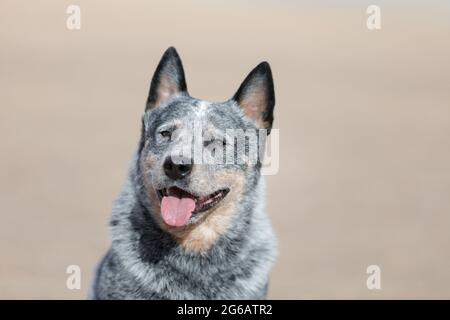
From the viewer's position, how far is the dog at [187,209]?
4.70 m

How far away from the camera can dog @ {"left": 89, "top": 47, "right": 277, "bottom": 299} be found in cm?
470

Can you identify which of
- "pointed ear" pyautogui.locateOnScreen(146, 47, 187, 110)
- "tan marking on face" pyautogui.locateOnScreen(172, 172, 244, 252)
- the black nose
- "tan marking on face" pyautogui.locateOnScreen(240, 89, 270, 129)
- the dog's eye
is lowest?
"tan marking on face" pyautogui.locateOnScreen(172, 172, 244, 252)

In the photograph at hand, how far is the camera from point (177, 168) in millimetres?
4621

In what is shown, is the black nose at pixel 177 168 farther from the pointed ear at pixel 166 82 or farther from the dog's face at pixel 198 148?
the pointed ear at pixel 166 82

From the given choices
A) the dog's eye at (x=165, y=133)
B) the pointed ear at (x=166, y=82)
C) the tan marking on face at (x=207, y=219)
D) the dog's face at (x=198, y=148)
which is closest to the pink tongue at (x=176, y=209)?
the dog's face at (x=198, y=148)

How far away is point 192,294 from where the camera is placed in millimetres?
4754

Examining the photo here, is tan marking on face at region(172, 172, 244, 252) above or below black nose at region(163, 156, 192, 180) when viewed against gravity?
below

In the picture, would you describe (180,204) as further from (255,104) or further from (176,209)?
(255,104)

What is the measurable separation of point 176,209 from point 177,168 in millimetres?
246

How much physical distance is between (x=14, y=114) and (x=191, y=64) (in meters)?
6.34

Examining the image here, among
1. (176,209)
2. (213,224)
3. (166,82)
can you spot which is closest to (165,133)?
(166,82)

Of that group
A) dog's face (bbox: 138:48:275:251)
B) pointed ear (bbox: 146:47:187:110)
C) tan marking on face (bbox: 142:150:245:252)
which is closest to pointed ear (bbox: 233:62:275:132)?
dog's face (bbox: 138:48:275:251)

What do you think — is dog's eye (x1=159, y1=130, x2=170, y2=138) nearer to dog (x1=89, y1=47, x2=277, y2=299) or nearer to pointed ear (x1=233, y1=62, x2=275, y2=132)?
dog (x1=89, y1=47, x2=277, y2=299)
